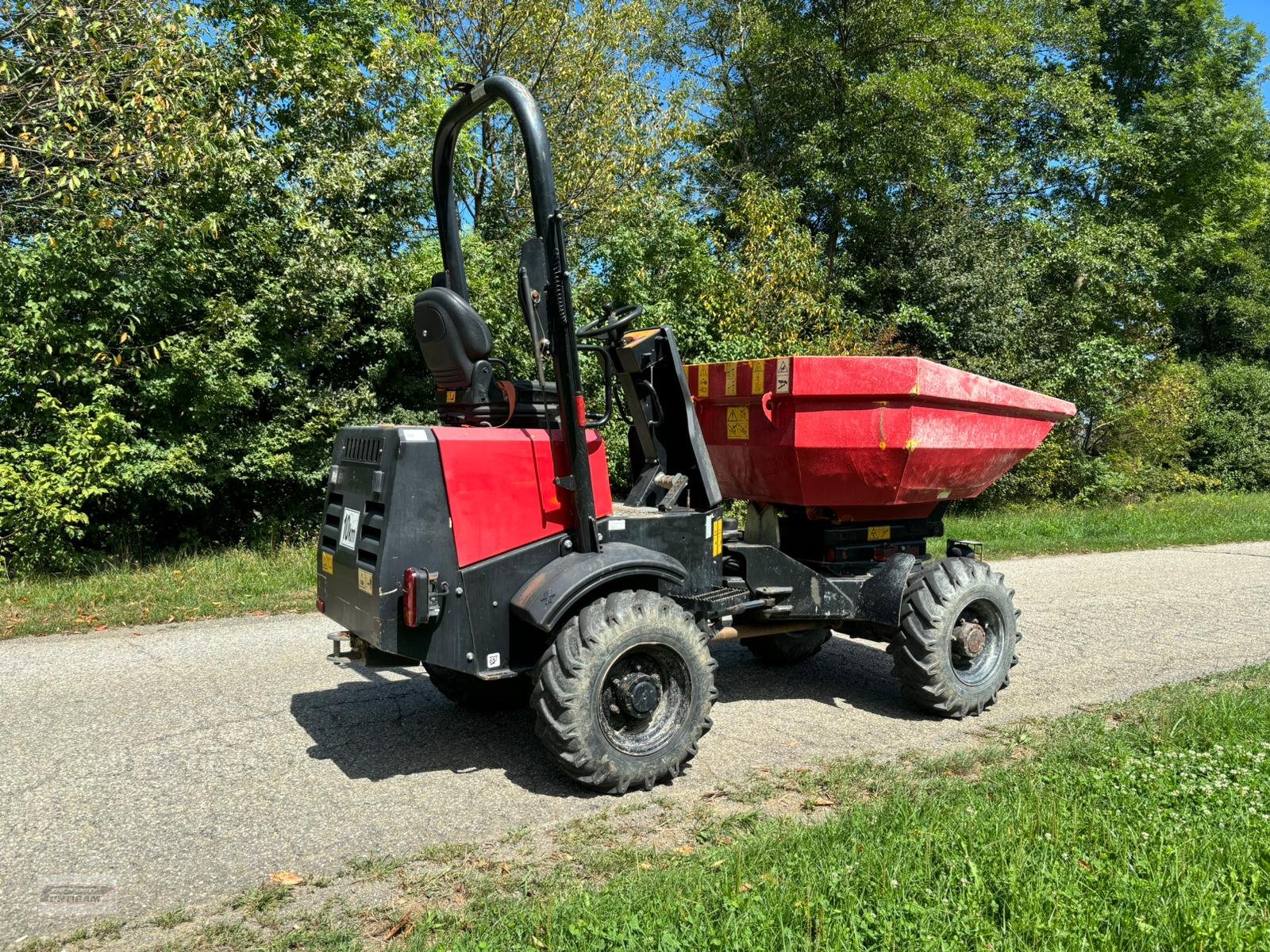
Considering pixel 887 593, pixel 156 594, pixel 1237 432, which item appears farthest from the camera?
pixel 1237 432

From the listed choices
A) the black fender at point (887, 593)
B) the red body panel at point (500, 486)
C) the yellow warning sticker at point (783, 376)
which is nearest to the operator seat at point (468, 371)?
the red body panel at point (500, 486)

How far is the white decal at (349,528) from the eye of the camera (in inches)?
188

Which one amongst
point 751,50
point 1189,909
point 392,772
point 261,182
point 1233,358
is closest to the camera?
point 1189,909

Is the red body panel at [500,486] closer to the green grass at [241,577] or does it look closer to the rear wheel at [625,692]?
the rear wheel at [625,692]

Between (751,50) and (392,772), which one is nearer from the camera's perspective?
(392,772)

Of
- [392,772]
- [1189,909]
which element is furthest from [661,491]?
[1189,909]

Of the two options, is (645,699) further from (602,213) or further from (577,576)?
(602,213)

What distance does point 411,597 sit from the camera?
4352 mm

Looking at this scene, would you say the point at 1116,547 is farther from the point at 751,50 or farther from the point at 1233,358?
the point at 1233,358

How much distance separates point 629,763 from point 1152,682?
13.3ft

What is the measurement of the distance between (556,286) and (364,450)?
1.28 m

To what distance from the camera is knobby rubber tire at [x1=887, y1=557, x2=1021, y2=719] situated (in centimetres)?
583

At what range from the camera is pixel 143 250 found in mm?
10398

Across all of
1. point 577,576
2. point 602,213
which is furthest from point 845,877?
point 602,213
